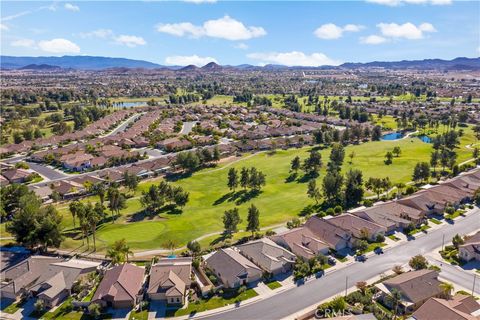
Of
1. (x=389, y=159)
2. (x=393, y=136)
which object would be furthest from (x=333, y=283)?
(x=393, y=136)

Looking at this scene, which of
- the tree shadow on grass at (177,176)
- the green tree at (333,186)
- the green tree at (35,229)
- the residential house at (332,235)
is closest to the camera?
the green tree at (35,229)

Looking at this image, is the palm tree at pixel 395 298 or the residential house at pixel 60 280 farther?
the residential house at pixel 60 280

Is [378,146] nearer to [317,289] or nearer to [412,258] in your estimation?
[412,258]

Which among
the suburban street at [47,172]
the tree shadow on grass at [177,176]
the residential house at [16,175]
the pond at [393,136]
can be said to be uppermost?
the pond at [393,136]

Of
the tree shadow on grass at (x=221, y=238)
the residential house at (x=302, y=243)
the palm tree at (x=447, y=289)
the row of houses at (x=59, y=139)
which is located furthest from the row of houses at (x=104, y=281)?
the row of houses at (x=59, y=139)

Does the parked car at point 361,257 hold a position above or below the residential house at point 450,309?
below

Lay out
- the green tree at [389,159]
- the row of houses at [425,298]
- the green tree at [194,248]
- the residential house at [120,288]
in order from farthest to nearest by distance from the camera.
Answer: the green tree at [389,159], the green tree at [194,248], the residential house at [120,288], the row of houses at [425,298]

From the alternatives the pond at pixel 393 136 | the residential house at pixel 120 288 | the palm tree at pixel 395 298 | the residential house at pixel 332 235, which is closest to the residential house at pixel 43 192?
the residential house at pixel 120 288

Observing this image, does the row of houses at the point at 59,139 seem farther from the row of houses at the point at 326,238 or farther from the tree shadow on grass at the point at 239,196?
the row of houses at the point at 326,238
